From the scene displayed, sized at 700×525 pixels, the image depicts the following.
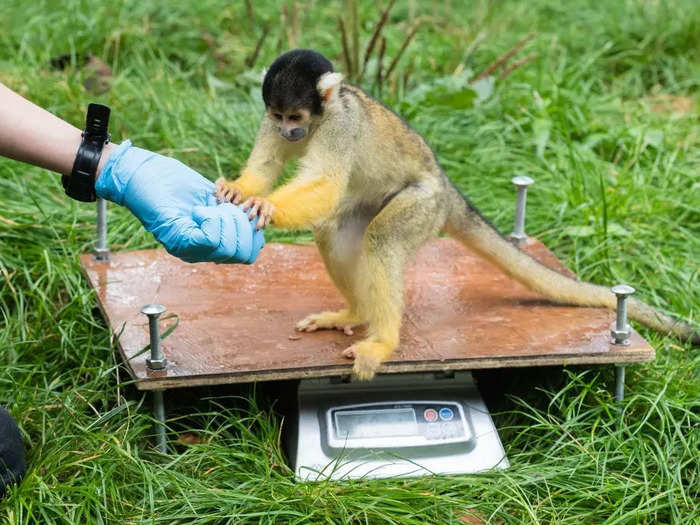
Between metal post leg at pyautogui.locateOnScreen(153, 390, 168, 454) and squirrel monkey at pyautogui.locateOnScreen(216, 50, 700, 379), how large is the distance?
2.00 feet

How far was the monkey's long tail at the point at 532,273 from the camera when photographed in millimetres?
3803

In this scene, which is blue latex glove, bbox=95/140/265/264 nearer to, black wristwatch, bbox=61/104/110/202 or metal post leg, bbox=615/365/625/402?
black wristwatch, bbox=61/104/110/202

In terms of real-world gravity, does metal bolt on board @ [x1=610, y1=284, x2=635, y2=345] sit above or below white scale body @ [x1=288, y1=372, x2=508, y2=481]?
above

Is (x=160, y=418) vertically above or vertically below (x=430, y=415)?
above

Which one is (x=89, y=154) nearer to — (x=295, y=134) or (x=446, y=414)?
(x=295, y=134)

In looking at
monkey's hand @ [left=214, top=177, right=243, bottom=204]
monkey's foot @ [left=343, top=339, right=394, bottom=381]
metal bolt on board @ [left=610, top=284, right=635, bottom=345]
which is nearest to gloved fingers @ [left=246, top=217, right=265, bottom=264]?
monkey's hand @ [left=214, top=177, right=243, bottom=204]

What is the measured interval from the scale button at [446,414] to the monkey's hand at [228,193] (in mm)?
992

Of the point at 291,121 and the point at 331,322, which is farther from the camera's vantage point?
the point at 331,322

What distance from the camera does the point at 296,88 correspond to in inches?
126

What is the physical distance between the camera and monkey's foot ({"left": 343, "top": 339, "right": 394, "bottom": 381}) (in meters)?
3.24

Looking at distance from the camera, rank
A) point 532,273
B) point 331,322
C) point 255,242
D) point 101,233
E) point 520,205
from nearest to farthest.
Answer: point 255,242
point 331,322
point 532,273
point 101,233
point 520,205

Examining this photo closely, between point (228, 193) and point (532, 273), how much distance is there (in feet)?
4.14

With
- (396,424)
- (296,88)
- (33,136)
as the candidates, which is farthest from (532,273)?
(33,136)

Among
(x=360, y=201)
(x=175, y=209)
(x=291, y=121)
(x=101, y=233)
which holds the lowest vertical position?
(x=101, y=233)
